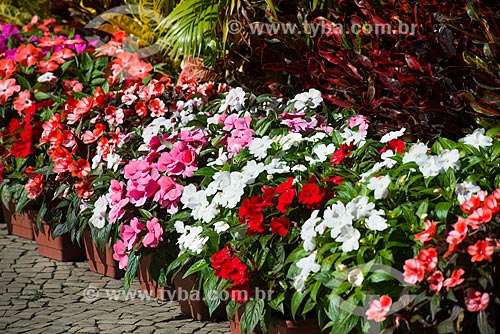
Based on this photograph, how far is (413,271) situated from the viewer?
2.82 metres

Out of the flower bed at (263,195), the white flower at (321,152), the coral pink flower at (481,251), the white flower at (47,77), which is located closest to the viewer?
the coral pink flower at (481,251)

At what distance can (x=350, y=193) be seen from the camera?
3.27 metres

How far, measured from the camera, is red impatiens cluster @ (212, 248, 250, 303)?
3213mm

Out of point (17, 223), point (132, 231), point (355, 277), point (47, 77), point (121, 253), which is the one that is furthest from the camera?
point (17, 223)

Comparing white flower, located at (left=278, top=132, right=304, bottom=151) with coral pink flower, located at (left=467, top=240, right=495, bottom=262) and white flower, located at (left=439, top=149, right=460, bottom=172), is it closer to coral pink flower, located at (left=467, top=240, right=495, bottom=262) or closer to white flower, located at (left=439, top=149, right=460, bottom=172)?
white flower, located at (left=439, top=149, right=460, bottom=172)

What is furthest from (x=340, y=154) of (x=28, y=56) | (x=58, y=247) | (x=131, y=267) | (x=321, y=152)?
(x=28, y=56)

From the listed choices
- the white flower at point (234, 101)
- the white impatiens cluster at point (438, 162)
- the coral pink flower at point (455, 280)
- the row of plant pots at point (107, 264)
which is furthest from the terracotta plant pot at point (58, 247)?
the coral pink flower at point (455, 280)

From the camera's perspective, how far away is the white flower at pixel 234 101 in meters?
4.28

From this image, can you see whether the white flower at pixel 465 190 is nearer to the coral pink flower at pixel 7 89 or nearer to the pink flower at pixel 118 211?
the pink flower at pixel 118 211

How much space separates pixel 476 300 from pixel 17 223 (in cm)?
321
